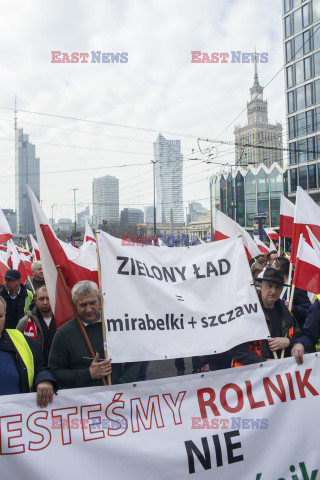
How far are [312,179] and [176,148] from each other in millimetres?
13417

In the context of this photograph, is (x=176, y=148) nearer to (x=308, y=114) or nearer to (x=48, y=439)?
(x=308, y=114)

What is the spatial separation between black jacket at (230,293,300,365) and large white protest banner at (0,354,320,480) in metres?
0.13

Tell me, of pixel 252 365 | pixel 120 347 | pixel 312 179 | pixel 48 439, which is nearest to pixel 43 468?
pixel 48 439

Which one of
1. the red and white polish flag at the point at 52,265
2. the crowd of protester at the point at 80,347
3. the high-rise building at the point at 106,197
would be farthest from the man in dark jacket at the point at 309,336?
the high-rise building at the point at 106,197

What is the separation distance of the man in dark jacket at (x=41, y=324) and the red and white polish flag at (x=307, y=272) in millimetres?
2371

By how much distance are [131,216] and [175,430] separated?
193 feet

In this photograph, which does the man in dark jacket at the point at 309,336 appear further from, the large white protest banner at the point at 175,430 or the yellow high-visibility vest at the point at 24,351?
the yellow high-visibility vest at the point at 24,351

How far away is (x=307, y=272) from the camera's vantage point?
161 inches

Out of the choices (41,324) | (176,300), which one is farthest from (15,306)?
(176,300)

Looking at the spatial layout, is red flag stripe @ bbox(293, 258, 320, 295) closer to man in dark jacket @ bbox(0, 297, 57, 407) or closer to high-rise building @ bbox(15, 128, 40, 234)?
man in dark jacket @ bbox(0, 297, 57, 407)

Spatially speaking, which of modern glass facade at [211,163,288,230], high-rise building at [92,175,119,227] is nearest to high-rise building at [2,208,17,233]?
high-rise building at [92,175,119,227]

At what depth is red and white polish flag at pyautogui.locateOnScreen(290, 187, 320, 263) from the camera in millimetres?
4754

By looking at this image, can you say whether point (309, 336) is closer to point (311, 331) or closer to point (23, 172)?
point (311, 331)

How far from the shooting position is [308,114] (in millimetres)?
40969
